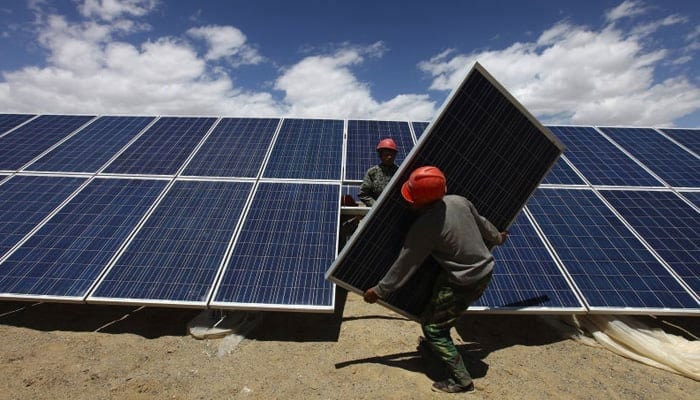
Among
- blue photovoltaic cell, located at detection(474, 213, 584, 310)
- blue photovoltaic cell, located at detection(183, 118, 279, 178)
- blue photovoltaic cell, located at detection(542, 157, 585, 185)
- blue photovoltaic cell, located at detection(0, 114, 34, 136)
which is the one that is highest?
blue photovoltaic cell, located at detection(0, 114, 34, 136)

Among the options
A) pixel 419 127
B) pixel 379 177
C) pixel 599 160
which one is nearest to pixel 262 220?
pixel 379 177

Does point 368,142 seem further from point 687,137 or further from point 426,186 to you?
point 687,137

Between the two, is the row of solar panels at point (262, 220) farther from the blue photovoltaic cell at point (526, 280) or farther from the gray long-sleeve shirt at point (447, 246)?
the gray long-sleeve shirt at point (447, 246)

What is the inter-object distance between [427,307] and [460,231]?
136cm

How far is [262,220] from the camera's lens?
6762 millimetres

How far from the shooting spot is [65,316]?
614 cm

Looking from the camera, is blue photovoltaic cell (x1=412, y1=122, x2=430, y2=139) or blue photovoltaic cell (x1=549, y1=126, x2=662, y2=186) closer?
blue photovoltaic cell (x1=549, y1=126, x2=662, y2=186)

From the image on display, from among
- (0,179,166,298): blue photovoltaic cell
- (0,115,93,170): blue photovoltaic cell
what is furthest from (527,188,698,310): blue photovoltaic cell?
(0,115,93,170): blue photovoltaic cell

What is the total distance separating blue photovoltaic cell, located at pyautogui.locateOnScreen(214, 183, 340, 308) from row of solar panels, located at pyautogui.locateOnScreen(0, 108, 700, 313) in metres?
0.02

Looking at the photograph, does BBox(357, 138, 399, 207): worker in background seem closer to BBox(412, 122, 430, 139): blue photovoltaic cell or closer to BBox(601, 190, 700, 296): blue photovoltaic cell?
BBox(412, 122, 430, 139): blue photovoltaic cell

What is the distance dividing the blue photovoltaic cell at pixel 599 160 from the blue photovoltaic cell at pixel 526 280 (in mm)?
3461

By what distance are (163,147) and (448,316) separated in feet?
28.9

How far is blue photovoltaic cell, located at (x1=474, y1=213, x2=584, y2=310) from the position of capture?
557 centimetres

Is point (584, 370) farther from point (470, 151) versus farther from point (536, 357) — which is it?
point (470, 151)
